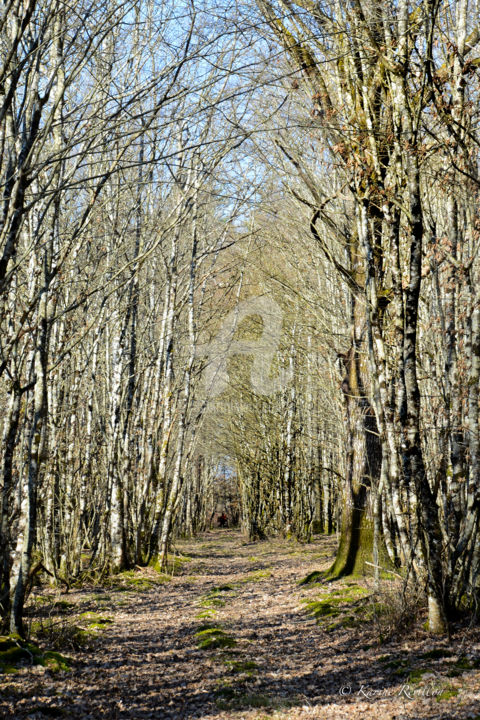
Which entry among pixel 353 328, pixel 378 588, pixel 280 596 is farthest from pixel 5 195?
pixel 280 596

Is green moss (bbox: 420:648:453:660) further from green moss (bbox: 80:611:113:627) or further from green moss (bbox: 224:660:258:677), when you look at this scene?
green moss (bbox: 80:611:113:627)

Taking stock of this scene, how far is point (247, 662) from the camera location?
5133 millimetres

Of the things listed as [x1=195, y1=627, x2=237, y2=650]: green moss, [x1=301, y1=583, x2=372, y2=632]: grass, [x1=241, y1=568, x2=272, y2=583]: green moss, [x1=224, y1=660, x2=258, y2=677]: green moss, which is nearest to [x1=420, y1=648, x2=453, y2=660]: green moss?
[x1=301, y1=583, x2=372, y2=632]: grass

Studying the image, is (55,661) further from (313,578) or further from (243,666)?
(313,578)

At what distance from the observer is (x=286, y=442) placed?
1745cm

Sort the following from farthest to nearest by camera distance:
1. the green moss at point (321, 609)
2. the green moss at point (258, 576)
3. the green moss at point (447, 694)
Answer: the green moss at point (258, 576) < the green moss at point (321, 609) < the green moss at point (447, 694)

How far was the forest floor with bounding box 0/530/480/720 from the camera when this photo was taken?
3918 mm

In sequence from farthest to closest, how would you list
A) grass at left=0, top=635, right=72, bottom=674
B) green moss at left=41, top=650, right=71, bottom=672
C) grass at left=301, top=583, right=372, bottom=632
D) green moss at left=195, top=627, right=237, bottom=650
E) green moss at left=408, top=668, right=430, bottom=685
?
1. grass at left=301, top=583, right=372, bottom=632
2. green moss at left=195, top=627, right=237, bottom=650
3. green moss at left=41, top=650, right=71, bottom=672
4. grass at left=0, top=635, right=72, bottom=674
5. green moss at left=408, top=668, right=430, bottom=685

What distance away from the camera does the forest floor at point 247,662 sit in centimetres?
392

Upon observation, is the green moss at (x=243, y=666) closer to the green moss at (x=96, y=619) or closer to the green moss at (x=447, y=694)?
the green moss at (x=447, y=694)

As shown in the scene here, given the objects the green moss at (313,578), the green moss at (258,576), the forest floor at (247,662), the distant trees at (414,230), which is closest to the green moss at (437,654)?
the forest floor at (247,662)

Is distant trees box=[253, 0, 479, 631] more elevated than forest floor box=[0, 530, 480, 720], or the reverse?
distant trees box=[253, 0, 479, 631]

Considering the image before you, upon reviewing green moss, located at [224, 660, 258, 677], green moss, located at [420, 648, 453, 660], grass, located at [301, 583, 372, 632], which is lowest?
green moss, located at [224, 660, 258, 677]

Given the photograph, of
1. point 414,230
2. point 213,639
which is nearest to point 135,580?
point 213,639
